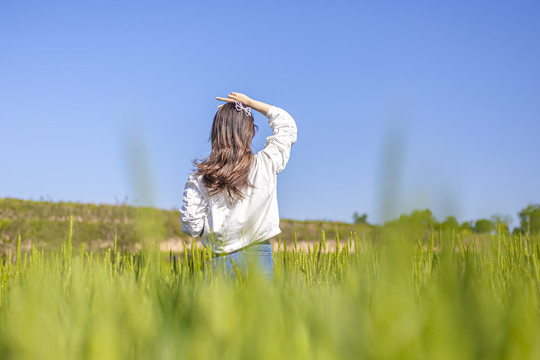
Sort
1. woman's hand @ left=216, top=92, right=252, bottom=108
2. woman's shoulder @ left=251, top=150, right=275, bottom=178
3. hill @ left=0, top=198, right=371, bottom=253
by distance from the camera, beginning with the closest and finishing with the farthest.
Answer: woman's shoulder @ left=251, top=150, right=275, bottom=178 → woman's hand @ left=216, top=92, right=252, bottom=108 → hill @ left=0, top=198, right=371, bottom=253

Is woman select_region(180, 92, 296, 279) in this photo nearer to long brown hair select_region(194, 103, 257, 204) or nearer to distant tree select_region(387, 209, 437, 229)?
long brown hair select_region(194, 103, 257, 204)

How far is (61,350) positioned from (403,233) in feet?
2.42

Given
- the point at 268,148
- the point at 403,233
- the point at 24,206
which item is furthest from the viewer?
the point at 24,206

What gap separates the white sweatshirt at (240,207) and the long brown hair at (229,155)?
0.22 ft

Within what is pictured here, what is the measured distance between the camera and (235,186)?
339 centimetres

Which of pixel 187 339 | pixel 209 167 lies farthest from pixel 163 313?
pixel 209 167

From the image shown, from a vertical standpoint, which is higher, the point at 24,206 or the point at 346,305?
the point at 24,206

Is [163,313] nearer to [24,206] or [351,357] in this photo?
[351,357]

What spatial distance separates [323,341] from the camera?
2.87 ft

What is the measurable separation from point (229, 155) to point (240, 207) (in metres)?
0.43

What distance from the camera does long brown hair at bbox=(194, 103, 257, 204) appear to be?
3.39 metres

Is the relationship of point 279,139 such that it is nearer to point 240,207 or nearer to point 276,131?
point 276,131

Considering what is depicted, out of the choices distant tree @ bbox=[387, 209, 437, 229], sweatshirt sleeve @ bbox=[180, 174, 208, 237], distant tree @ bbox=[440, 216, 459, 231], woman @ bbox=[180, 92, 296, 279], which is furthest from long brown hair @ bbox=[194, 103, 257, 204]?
distant tree @ bbox=[387, 209, 437, 229]

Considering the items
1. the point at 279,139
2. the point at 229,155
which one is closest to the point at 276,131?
the point at 279,139
